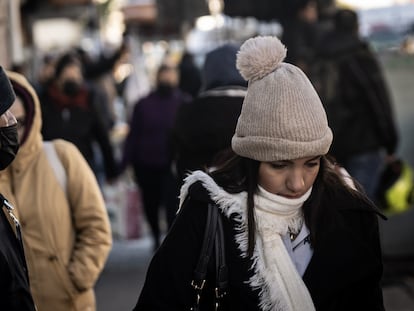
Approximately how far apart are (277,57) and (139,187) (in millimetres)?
5515

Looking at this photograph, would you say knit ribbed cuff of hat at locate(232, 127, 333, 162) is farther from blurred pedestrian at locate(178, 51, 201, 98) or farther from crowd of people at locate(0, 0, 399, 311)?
blurred pedestrian at locate(178, 51, 201, 98)

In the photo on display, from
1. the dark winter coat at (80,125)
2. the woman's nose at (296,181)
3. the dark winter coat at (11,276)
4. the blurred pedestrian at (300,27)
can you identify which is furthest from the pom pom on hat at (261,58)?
the blurred pedestrian at (300,27)

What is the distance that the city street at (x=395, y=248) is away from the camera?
6754 mm

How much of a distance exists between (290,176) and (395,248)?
5.01m

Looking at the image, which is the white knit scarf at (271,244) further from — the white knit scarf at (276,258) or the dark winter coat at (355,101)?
the dark winter coat at (355,101)

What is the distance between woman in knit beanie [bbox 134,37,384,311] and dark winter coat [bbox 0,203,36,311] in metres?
0.39

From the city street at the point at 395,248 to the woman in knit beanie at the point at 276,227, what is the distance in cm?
407

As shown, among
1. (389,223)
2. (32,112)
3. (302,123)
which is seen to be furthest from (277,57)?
(389,223)

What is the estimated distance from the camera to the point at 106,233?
3.91m

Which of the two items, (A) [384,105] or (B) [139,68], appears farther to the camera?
(B) [139,68]

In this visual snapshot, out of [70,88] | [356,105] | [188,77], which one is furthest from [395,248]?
[188,77]

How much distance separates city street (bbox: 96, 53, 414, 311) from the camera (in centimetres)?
675

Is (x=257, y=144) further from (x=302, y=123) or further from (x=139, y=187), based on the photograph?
(x=139, y=187)

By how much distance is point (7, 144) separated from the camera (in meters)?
2.65
